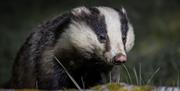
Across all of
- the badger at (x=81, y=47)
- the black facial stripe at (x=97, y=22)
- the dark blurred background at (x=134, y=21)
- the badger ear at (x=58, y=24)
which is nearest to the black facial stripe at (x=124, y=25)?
the badger at (x=81, y=47)

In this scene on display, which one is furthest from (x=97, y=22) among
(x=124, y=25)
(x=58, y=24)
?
(x=58, y=24)

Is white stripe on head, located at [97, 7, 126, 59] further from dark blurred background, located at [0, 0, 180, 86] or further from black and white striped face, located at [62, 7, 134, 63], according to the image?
dark blurred background, located at [0, 0, 180, 86]

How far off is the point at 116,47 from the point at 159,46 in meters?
6.70

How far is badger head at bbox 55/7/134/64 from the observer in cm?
941

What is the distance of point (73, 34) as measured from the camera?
9773 mm

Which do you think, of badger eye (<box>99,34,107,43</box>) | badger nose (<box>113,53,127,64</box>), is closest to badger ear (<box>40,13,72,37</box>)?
badger eye (<box>99,34,107,43</box>)

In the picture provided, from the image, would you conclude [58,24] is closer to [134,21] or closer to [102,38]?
[102,38]

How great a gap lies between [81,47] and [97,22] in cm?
36

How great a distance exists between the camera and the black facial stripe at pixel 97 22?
950 centimetres

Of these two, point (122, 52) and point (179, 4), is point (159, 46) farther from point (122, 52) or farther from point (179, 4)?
point (122, 52)

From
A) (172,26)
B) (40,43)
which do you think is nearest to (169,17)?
(172,26)

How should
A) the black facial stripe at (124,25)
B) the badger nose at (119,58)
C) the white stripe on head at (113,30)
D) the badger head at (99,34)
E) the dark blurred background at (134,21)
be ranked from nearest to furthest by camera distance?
the badger nose at (119,58) → the white stripe on head at (113,30) → the badger head at (99,34) → the black facial stripe at (124,25) → the dark blurred background at (134,21)

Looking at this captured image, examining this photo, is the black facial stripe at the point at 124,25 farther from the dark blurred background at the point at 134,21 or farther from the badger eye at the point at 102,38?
the dark blurred background at the point at 134,21

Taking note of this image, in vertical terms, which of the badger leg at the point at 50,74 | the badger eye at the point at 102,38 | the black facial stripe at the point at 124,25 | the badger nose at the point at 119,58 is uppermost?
the black facial stripe at the point at 124,25
